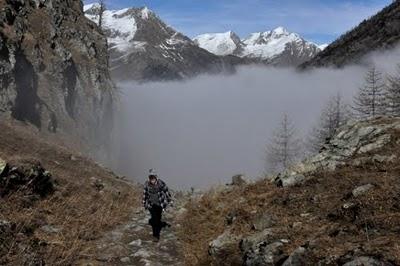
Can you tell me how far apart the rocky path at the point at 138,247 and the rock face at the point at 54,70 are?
→ 91.4 ft

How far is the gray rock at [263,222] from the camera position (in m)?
13.8

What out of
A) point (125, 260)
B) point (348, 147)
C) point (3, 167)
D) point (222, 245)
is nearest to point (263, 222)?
point (222, 245)

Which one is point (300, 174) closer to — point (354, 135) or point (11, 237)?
point (354, 135)

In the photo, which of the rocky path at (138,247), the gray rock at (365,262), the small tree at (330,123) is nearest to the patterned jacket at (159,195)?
the rocky path at (138,247)

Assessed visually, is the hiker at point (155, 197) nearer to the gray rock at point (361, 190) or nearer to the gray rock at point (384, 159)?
the gray rock at point (384, 159)

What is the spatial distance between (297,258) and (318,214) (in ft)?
9.08

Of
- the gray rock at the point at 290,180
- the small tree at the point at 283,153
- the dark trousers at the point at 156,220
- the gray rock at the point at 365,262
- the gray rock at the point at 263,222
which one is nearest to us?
the gray rock at the point at 365,262

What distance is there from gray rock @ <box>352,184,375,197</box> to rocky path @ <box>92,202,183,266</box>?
188 inches

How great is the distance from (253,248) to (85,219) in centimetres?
734

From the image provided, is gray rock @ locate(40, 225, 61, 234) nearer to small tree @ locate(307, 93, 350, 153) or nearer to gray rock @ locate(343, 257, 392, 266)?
gray rock @ locate(343, 257, 392, 266)

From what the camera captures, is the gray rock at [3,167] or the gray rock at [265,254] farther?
the gray rock at [3,167]

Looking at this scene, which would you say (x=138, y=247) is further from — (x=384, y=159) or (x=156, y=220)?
(x=384, y=159)

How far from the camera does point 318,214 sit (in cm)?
1309

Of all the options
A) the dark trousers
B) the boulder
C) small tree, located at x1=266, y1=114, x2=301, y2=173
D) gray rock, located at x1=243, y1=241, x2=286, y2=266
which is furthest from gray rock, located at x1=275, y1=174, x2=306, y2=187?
small tree, located at x1=266, y1=114, x2=301, y2=173
